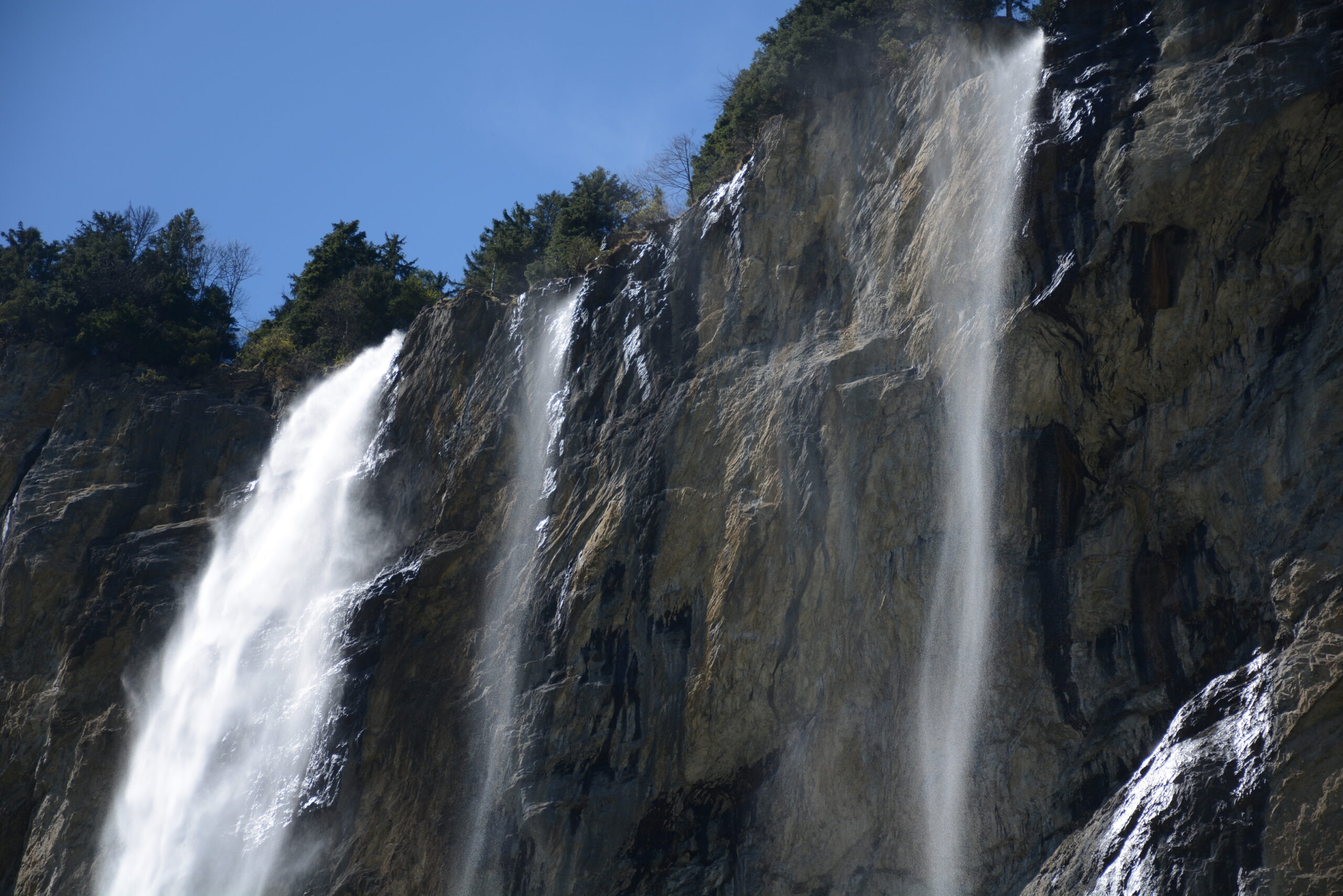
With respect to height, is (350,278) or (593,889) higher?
(350,278)

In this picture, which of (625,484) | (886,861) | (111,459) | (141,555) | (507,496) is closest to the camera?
(886,861)

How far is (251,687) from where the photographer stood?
21.4m

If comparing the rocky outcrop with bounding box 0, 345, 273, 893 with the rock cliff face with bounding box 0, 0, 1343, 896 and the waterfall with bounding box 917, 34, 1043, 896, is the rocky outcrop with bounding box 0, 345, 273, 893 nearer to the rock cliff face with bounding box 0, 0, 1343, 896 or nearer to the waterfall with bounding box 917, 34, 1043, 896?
the rock cliff face with bounding box 0, 0, 1343, 896

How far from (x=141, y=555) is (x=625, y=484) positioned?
14.4 meters

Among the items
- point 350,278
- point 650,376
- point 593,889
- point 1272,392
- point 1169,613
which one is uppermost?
point 350,278

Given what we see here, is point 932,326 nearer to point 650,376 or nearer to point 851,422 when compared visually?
point 851,422

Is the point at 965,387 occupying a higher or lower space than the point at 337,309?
lower

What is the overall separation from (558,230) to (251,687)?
499 inches

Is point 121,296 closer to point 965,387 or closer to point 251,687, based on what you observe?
point 251,687

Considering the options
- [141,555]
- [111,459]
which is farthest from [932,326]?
[111,459]

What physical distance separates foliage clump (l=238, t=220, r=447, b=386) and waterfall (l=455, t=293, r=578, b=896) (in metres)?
10.1

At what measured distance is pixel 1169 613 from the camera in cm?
1185

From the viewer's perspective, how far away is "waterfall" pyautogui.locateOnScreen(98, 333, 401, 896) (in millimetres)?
19516

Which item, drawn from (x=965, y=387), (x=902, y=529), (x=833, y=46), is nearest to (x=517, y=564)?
(x=902, y=529)
